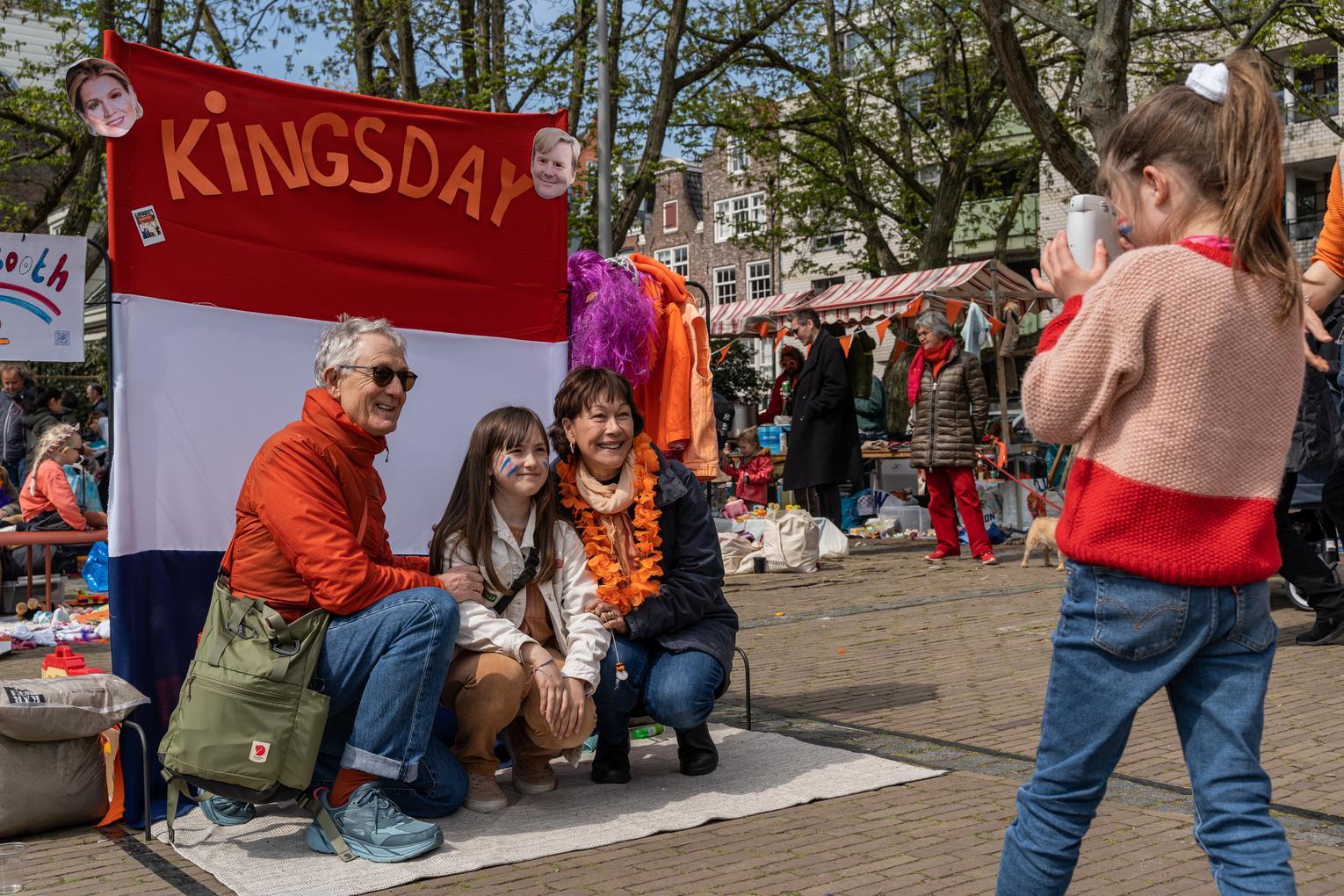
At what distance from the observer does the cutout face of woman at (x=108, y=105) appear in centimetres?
399

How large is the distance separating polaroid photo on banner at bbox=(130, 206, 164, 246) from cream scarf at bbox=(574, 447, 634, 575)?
1.51 meters

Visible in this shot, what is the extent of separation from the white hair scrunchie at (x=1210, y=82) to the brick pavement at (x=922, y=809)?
1.98 m

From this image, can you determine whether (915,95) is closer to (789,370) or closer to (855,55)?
(855,55)

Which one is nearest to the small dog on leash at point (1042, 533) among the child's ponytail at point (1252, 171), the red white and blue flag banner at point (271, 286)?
the red white and blue flag banner at point (271, 286)

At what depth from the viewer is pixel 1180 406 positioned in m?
2.25

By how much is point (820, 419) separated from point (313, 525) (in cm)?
843

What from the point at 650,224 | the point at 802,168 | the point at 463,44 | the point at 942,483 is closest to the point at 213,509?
the point at 942,483

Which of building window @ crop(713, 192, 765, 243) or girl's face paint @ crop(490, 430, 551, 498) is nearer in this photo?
girl's face paint @ crop(490, 430, 551, 498)

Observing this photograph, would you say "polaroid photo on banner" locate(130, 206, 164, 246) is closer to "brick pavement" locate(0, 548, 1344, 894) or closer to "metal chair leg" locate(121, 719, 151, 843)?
"metal chair leg" locate(121, 719, 151, 843)

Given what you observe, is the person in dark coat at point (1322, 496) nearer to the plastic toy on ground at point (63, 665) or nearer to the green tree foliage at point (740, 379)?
the plastic toy on ground at point (63, 665)

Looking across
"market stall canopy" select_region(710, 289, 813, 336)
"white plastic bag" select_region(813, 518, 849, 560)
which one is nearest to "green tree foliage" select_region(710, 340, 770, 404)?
"market stall canopy" select_region(710, 289, 813, 336)

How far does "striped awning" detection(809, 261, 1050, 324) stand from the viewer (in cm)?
1706

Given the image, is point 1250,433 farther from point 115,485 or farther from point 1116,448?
point 115,485

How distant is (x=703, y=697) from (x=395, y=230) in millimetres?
1959
